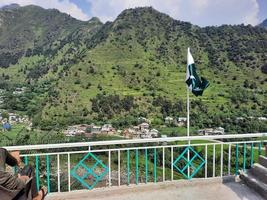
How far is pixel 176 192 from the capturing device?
13.2 feet

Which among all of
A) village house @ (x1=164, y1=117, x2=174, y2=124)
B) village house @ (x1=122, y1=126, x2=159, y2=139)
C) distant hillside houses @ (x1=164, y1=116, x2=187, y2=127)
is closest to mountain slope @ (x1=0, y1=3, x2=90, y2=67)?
village house @ (x1=164, y1=117, x2=174, y2=124)

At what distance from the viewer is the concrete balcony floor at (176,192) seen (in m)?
3.85

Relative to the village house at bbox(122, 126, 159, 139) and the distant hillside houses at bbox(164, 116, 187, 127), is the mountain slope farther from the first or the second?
the village house at bbox(122, 126, 159, 139)

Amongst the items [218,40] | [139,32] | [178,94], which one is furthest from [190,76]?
[218,40]

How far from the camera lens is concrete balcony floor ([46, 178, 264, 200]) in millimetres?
3848

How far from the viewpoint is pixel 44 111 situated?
52.4 meters

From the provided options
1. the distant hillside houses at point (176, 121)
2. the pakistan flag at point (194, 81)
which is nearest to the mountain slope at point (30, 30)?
the distant hillside houses at point (176, 121)

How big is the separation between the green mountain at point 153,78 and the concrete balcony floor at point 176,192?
96.5 feet

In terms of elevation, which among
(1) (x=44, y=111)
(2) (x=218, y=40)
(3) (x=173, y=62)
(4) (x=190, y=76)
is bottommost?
(1) (x=44, y=111)

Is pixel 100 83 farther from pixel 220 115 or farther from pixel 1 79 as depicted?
pixel 1 79

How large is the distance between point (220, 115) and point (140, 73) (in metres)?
23.9

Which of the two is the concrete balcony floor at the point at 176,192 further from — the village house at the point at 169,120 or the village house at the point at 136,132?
the village house at the point at 169,120

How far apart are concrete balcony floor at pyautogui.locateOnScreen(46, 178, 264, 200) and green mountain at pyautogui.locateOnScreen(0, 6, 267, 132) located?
29.4 meters

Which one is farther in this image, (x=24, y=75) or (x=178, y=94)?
(x=24, y=75)
